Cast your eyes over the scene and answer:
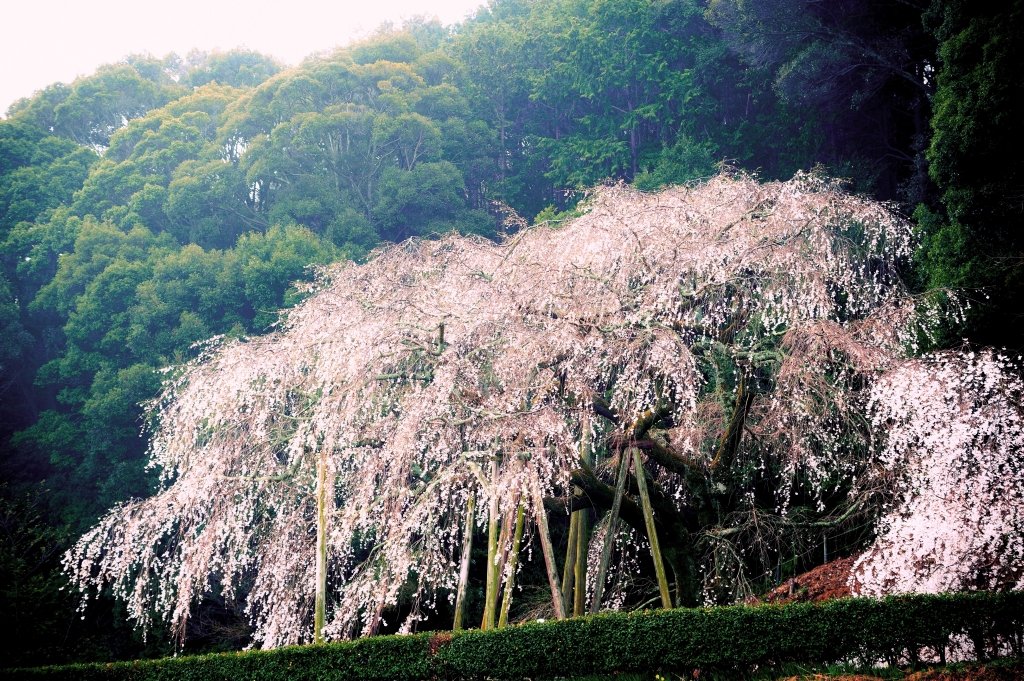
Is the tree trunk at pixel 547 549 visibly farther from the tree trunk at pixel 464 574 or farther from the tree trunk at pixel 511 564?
the tree trunk at pixel 464 574

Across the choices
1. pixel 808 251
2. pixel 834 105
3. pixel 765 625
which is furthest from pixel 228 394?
pixel 834 105

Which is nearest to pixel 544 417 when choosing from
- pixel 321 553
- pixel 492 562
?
pixel 492 562

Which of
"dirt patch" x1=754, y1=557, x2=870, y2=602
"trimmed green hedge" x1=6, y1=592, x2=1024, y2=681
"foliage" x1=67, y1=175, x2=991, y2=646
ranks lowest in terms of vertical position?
"trimmed green hedge" x1=6, y1=592, x2=1024, y2=681

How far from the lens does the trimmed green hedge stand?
18.8 feet

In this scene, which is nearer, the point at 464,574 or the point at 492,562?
the point at 492,562

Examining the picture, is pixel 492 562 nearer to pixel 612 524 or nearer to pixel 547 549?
pixel 547 549

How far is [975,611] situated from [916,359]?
239 cm

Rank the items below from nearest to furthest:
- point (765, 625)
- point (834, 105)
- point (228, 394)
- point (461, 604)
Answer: point (765, 625) → point (461, 604) → point (228, 394) → point (834, 105)

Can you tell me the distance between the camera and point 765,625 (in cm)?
607

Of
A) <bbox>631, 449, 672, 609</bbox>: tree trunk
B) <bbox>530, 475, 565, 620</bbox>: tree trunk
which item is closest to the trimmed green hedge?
<bbox>530, 475, 565, 620</bbox>: tree trunk

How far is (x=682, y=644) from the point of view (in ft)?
20.6

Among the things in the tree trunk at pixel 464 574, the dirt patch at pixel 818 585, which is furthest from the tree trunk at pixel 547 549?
the dirt patch at pixel 818 585

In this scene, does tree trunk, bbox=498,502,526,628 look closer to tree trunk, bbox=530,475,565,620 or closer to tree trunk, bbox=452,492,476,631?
tree trunk, bbox=530,475,565,620

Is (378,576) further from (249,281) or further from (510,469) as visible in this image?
(249,281)
